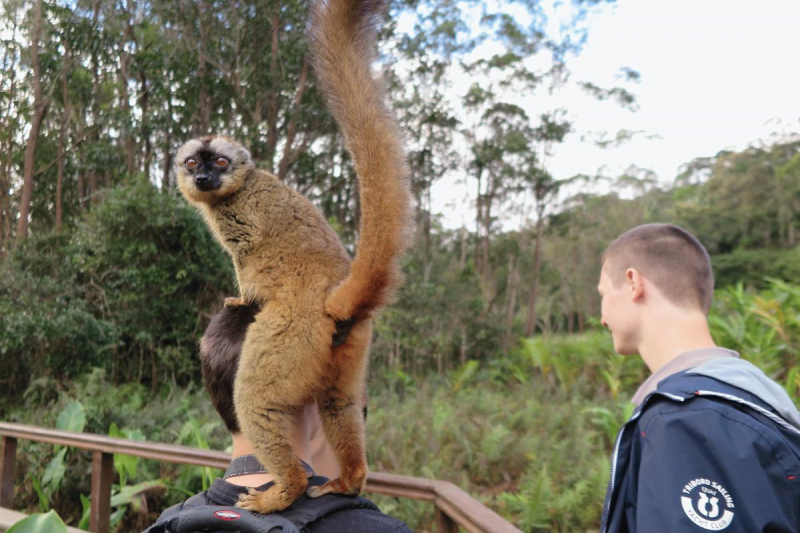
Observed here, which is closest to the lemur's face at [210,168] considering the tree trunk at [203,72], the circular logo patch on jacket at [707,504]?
the circular logo patch on jacket at [707,504]

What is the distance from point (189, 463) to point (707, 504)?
86.3 inches

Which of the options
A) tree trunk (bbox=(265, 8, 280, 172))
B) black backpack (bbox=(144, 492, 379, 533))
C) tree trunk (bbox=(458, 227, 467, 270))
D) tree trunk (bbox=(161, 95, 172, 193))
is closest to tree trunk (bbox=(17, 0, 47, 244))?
tree trunk (bbox=(161, 95, 172, 193))

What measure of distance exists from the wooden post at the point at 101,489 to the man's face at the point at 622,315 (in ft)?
9.25

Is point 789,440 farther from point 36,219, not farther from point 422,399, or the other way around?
point 36,219

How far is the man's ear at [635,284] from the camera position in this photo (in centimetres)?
131

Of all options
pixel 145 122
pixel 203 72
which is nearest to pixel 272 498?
pixel 145 122

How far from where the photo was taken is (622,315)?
1311 millimetres

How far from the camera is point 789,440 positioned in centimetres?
95

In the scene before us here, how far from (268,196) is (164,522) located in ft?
3.33

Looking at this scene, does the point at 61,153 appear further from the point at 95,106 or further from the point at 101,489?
the point at 101,489

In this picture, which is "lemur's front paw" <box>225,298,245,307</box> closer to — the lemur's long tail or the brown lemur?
the brown lemur

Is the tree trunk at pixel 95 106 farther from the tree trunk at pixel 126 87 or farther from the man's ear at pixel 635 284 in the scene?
the man's ear at pixel 635 284

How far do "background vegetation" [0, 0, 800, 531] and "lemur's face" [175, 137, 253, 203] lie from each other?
3.47 meters

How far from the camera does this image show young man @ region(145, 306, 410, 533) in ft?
3.40
